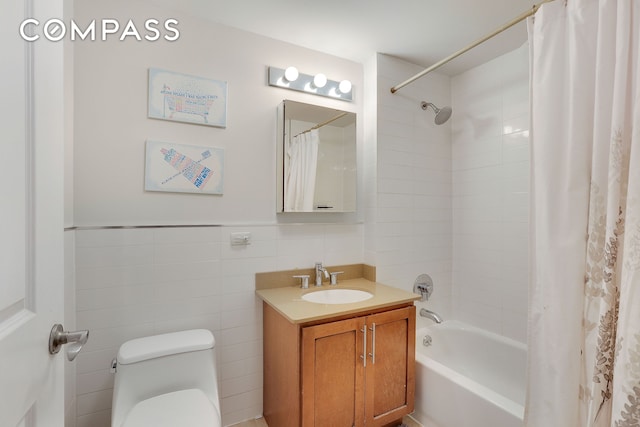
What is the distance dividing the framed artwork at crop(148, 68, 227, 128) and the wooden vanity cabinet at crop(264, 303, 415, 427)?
120 centimetres

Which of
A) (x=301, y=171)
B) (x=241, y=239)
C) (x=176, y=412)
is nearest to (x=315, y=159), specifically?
(x=301, y=171)

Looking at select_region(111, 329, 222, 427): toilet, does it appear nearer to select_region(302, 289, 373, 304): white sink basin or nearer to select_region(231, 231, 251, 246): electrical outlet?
select_region(231, 231, 251, 246): electrical outlet

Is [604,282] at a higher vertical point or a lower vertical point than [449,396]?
higher

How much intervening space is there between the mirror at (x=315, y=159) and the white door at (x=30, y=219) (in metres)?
1.27

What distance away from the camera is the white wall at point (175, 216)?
149 centimetres

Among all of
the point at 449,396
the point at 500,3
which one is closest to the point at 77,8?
the point at 500,3

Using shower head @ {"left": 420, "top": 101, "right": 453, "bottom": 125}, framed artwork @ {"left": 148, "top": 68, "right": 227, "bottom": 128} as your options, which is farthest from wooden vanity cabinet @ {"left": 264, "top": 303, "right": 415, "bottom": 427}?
shower head @ {"left": 420, "top": 101, "right": 453, "bottom": 125}

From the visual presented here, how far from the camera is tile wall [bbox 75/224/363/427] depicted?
1488mm

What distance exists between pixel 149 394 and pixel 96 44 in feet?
5.72

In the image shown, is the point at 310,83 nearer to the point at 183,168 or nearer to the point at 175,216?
the point at 183,168

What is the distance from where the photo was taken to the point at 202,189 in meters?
1.73

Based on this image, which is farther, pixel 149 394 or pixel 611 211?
pixel 149 394

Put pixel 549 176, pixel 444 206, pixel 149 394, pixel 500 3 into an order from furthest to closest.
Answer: pixel 444 206
pixel 500 3
pixel 149 394
pixel 549 176

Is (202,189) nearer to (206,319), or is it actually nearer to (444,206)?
(206,319)
